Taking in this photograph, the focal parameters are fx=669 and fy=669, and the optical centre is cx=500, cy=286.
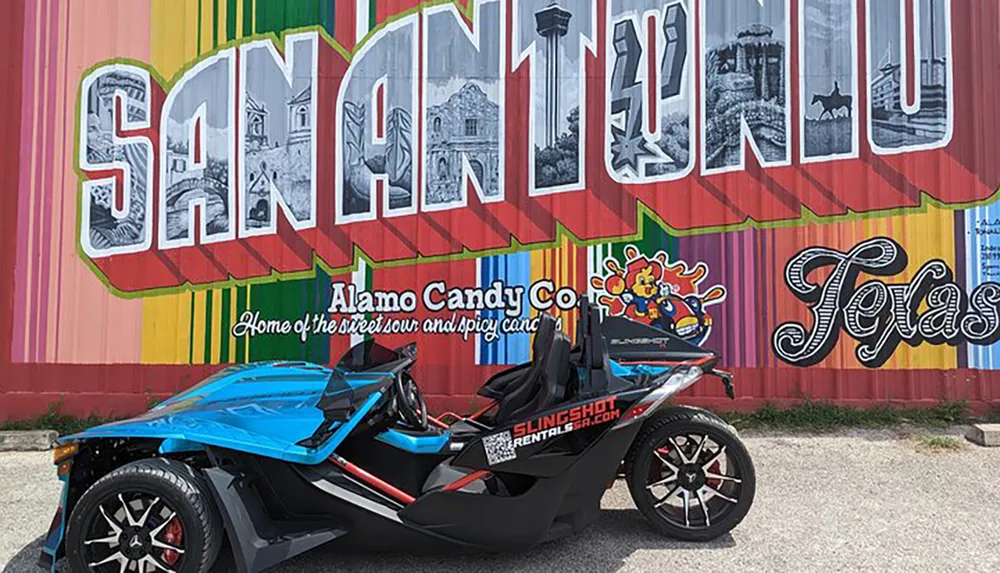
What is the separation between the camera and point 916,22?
659 centimetres

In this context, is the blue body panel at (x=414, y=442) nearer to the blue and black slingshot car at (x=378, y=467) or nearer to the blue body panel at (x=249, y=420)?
the blue and black slingshot car at (x=378, y=467)

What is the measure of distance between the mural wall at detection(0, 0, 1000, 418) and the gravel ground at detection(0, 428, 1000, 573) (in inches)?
45.4

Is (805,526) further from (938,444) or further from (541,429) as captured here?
(938,444)

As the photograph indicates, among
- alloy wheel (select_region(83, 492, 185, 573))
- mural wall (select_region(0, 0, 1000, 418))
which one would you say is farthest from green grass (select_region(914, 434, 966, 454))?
alloy wheel (select_region(83, 492, 185, 573))

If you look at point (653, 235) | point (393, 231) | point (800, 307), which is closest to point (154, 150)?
point (393, 231)

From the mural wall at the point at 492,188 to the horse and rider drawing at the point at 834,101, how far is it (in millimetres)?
21

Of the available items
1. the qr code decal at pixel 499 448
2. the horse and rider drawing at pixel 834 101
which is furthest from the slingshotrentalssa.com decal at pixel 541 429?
the horse and rider drawing at pixel 834 101

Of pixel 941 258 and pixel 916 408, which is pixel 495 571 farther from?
pixel 941 258

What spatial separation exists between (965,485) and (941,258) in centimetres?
248

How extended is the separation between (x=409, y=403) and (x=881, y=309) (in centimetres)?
495

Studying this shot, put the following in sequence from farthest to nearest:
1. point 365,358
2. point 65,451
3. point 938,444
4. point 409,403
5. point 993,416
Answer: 1. point 993,416
2. point 938,444
3. point 409,403
4. point 365,358
5. point 65,451

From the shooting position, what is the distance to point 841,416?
6312 mm

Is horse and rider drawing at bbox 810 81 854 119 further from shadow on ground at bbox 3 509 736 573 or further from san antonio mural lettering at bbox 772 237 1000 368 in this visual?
shadow on ground at bbox 3 509 736 573

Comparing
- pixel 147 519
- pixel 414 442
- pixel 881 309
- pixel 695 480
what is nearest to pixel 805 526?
pixel 695 480
